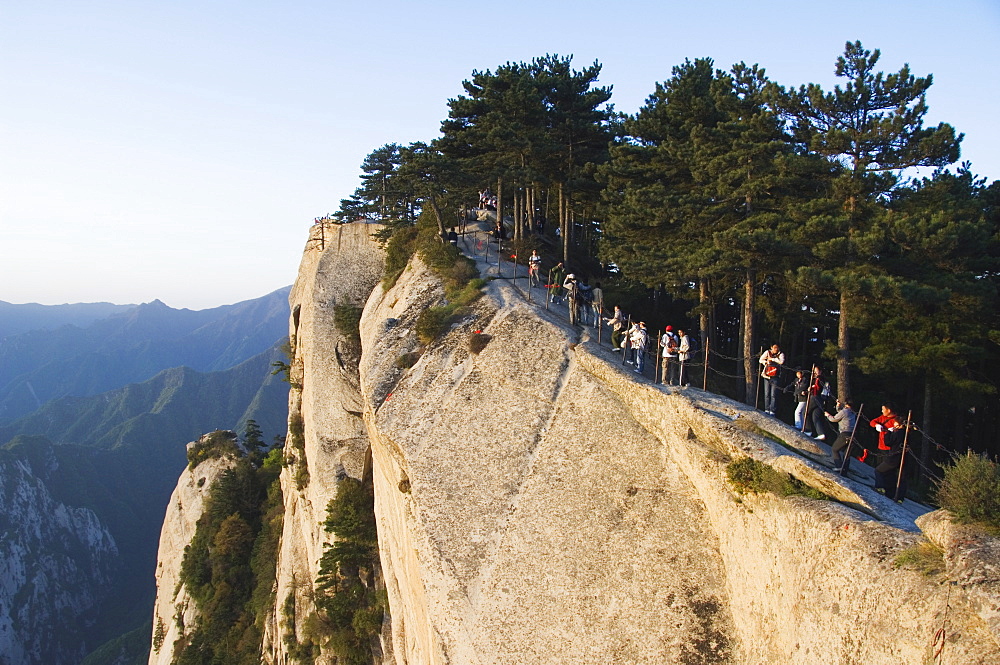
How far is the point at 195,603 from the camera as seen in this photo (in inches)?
1720

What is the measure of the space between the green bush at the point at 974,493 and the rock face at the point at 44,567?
126462 mm

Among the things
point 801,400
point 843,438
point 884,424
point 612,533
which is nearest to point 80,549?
point 612,533

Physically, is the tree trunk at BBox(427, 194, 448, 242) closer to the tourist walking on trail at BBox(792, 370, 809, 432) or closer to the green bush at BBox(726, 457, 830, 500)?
the tourist walking on trail at BBox(792, 370, 809, 432)

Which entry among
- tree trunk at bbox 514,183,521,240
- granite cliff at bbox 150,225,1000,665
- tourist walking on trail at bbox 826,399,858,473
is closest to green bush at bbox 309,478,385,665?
granite cliff at bbox 150,225,1000,665

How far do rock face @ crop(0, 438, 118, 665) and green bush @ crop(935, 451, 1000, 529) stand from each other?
126462mm

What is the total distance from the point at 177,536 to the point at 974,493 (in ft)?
191

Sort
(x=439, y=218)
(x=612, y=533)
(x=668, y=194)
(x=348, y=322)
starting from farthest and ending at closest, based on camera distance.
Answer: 1. (x=348, y=322)
2. (x=439, y=218)
3. (x=668, y=194)
4. (x=612, y=533)

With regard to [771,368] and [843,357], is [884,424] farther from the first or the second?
[843,357]

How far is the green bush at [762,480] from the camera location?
550 inches

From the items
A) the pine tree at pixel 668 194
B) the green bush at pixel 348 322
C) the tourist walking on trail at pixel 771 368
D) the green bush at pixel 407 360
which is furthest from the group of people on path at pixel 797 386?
the green bush at pixel 348 322

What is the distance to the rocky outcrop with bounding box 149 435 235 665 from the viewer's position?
49.2m

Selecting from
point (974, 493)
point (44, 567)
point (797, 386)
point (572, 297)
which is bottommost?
point (44, 567)

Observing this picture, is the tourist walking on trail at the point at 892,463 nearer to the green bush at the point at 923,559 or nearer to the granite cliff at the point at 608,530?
the granite cliff at the point at 608,530

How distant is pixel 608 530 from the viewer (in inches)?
659
